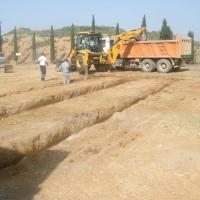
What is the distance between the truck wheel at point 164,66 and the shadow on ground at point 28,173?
1784 centimetres

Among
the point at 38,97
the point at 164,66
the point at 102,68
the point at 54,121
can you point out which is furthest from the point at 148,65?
the point at 54,121

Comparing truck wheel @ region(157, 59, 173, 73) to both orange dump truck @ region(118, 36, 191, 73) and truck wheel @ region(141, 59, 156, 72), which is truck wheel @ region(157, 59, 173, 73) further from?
truck wheel @ region(141, 59, 156, 72)

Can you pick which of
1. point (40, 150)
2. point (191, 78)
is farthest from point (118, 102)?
point (191, 78)

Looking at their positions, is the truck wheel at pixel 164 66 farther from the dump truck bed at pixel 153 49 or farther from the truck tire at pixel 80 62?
the truck tire at pixel 80 62

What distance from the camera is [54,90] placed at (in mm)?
17609

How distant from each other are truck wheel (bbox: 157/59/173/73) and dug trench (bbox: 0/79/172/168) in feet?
27.5

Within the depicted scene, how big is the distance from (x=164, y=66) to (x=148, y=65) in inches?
44.0

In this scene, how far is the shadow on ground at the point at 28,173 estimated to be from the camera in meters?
6.66

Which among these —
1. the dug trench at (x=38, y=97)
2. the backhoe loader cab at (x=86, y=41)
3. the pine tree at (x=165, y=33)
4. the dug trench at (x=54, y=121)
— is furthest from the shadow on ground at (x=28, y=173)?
the pine tree at (x=165, y=33)

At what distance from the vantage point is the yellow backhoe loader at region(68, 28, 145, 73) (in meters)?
26.1

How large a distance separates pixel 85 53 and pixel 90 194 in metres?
19.8

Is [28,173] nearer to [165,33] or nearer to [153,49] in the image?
[153,49]

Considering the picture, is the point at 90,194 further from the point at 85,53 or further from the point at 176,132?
the point at 85,53

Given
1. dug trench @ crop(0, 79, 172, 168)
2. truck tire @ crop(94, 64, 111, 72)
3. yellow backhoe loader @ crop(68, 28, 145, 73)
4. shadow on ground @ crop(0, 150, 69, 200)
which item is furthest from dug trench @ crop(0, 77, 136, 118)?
truck tire @ crop(94, 64, 111, 72)
